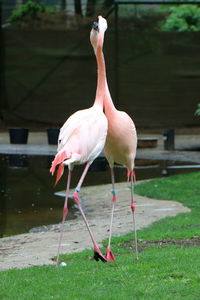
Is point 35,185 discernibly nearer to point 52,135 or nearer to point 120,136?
point 52,135

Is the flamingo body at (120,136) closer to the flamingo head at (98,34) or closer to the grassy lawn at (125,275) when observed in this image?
the flamingo head at (98,34)

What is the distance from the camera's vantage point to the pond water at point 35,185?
11055mm

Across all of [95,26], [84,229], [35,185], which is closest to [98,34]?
[95,26]

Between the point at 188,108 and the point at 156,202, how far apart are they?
1109cm

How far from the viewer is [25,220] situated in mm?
11016

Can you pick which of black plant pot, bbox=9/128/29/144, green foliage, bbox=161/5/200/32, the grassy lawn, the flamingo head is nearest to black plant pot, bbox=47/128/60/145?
black plant pot, bbox=9/128/29/144

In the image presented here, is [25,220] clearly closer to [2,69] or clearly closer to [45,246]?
[45,246]

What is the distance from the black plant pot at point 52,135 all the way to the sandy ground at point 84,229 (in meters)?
5.70

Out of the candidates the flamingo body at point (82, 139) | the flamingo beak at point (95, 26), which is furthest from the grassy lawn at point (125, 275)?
the flamingo beak at point (95, 26)

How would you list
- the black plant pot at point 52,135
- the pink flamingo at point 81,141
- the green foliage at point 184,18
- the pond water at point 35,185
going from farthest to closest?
the green foliage at point 184,18 < the black plant pot at point 52,135 < the pond water at point 35,185 < the pink flamingo at point 81,141

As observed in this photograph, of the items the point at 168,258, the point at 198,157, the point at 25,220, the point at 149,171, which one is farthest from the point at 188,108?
the point at 168,258

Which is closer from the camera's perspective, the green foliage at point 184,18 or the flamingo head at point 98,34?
the flamingo head at point 98,34

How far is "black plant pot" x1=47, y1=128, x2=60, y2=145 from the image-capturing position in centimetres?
1886

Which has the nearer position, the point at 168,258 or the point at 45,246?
the point at 168,258
